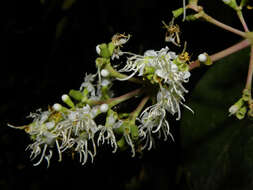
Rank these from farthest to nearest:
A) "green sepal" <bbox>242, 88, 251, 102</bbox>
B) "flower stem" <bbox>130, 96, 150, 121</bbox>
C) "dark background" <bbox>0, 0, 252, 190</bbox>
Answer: "dark background" <bbox>0, 0, 252, 190</bbox> → "flower stem" <bbox>130, 96, 150, 121</bbox> → "green sepal" <bbox>242, 88, 251, 102</bbox>

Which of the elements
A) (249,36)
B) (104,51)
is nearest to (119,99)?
(104,51)

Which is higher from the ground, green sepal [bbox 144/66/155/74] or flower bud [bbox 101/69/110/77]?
flower bud [bbox 101/69/110/77]

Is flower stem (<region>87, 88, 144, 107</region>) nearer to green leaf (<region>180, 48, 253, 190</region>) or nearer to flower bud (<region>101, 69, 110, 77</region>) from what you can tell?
flower bud (<region>101, 69, 110, 77</region>)

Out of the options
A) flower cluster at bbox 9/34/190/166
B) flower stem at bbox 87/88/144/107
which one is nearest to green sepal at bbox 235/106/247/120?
flower cluster at bbox 9/34/190/166

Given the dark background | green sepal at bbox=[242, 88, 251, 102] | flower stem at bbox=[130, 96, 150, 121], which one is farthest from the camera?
the dark background

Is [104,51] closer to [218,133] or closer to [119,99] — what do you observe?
[119,99]

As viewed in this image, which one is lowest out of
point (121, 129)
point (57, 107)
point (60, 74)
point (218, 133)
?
point (218, 133)

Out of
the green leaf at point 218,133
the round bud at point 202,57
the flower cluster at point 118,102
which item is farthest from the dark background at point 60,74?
the round bud at point 202,57
